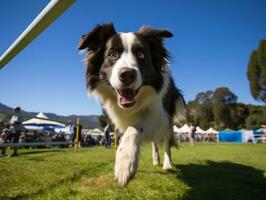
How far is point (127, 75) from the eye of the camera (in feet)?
10.9

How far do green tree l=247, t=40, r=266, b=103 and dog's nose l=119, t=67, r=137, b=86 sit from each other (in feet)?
129

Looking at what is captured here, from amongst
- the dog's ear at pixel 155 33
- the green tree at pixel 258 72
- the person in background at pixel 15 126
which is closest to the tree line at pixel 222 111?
the green tree at pixel 258 72

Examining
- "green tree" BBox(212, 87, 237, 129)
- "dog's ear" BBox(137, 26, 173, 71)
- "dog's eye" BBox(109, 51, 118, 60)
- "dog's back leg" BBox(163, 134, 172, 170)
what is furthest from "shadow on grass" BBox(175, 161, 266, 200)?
"green tree" BBox(212, 87, 237, 129)

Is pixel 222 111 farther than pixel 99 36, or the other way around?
pixel 222 111

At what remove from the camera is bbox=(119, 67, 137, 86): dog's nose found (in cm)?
331

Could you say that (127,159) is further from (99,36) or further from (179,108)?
(179,108)

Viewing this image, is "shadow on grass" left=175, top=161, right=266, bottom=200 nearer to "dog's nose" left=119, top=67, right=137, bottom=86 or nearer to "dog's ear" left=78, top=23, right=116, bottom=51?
"dog's nose" left=119, top=67, right=137, bottom=86

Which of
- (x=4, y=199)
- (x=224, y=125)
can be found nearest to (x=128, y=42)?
(x=4, y=199)

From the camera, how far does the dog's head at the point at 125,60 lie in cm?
351

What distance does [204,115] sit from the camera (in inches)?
2596

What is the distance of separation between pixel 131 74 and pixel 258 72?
1608 inches

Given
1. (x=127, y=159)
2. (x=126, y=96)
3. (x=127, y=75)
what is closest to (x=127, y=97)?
(x=126, y=96)

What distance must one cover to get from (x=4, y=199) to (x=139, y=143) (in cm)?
169

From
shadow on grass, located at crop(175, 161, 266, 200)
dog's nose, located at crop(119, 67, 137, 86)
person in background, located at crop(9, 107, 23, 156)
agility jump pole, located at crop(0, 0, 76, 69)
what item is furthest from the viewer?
person in background, located at crop(9, 107, 23, 156)
